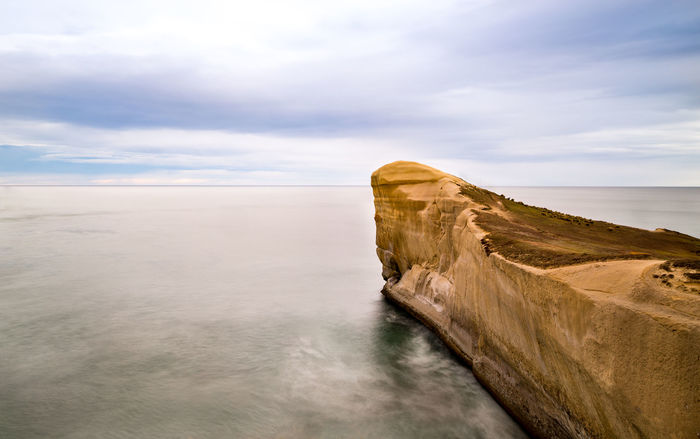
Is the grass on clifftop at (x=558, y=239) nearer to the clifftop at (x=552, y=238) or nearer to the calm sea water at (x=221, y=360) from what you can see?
the clifftop at (x=552, y=238)

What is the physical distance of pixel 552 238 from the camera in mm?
9930

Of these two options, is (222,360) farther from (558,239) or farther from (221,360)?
(558,239)

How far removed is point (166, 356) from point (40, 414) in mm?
3709

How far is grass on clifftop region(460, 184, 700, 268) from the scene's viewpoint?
7664mm

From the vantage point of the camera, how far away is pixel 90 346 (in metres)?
13.5

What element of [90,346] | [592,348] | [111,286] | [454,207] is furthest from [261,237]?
[592,348]

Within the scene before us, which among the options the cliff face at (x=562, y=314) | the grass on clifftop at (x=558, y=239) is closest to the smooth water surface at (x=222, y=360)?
the cliff face at (x=562, y=314)

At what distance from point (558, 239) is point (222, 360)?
35.5 feet

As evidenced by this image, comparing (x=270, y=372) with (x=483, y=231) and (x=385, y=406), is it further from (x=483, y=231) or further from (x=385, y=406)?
(x=483, y=231)

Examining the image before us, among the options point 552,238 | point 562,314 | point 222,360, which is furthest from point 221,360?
point 552,238

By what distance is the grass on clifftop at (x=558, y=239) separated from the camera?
7.66 metres

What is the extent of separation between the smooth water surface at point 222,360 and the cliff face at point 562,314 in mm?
1484

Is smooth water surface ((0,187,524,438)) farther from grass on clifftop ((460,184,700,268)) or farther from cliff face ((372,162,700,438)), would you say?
grass on clifftop ((460,184,700,268))

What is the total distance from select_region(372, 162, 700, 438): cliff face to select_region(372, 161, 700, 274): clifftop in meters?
0.05
